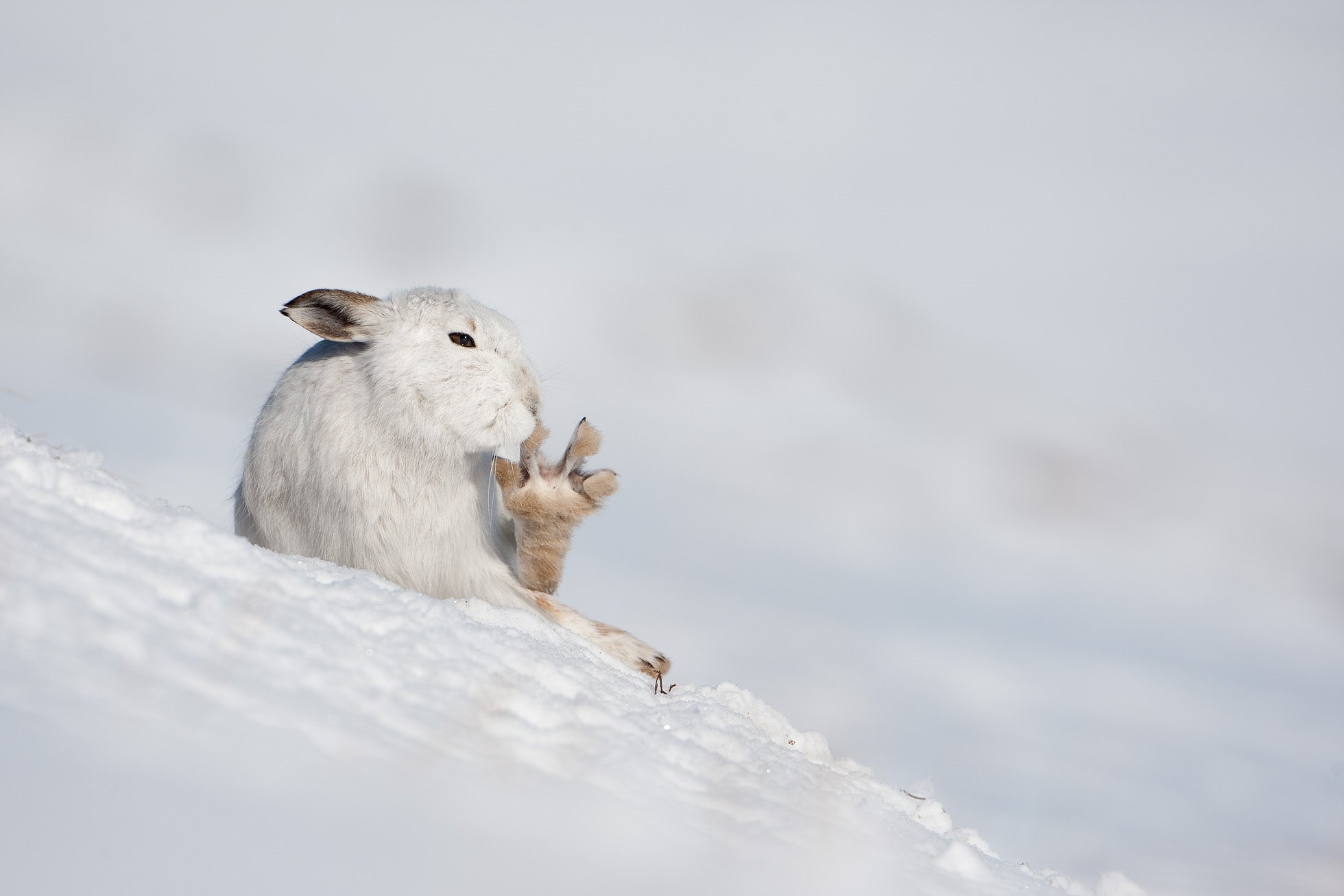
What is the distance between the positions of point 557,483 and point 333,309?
172 cm

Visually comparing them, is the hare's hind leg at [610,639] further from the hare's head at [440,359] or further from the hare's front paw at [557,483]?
the hare's head at [440,359]

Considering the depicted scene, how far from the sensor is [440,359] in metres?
6.47

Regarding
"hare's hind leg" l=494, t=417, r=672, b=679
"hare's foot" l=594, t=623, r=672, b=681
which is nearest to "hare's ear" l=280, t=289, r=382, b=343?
"hare's hind leg" l=494, t=417, r=672, b=679

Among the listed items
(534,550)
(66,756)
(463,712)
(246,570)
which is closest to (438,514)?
(534,550)

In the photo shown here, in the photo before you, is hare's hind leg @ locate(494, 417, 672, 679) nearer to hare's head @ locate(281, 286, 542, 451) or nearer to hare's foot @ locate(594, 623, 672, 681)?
hare's foot @ locate(594, 623, 672, 681)

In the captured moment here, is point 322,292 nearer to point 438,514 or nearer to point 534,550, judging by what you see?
point 438,514

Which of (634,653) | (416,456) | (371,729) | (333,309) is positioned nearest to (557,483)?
(416,456)

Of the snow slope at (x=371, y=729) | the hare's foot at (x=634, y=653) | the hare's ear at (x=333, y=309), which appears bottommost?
the snow slope at (x=371, y=729)

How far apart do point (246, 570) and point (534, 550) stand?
116 inches

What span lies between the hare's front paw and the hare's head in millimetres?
567

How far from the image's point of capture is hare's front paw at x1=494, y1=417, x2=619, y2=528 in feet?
23.2

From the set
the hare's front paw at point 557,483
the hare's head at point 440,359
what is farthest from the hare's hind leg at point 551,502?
the hare's head at point 440,359

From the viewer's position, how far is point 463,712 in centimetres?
384

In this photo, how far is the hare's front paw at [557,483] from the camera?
23.2 feet
